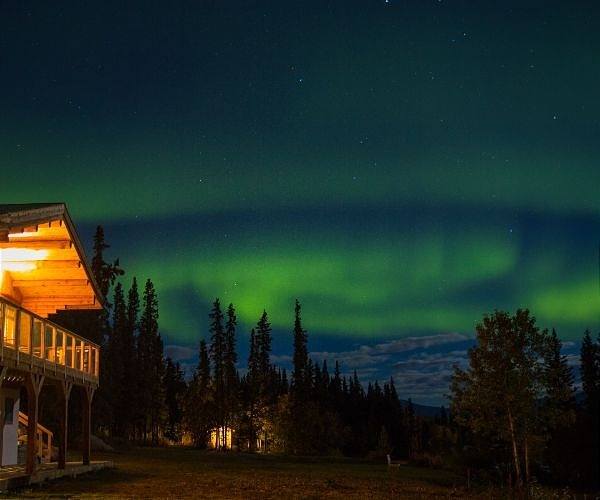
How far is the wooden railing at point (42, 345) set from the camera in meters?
18.5

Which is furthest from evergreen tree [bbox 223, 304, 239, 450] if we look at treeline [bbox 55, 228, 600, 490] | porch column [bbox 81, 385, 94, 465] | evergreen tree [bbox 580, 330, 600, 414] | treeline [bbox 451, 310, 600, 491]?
porch column [bbox 81, 385, 94, 465]

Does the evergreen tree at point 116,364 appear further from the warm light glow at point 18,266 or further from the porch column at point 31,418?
the porch column at point 31,418

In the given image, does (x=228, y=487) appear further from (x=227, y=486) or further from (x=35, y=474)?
Answer: (x=35, y=474)

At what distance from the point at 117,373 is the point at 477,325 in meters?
35.9

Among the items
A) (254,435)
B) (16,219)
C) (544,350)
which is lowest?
(254,435)

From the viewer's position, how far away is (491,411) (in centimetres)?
3503

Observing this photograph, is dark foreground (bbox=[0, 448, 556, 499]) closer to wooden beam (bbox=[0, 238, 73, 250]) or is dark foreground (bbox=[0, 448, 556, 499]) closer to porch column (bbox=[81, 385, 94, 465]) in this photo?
porch column (bbox=[81, 385, 94, 465])

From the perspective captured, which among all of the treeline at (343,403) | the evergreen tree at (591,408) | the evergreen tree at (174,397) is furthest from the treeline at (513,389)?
the evergreen tree at (174,397)

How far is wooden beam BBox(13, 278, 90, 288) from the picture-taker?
25172mm

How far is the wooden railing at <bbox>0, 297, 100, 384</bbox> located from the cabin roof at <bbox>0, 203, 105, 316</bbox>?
1.80 m

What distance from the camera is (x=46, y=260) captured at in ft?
79.0

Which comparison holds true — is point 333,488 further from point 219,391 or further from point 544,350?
point 219,391

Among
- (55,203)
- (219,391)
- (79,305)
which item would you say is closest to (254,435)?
(219,391)

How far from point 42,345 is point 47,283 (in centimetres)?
506
